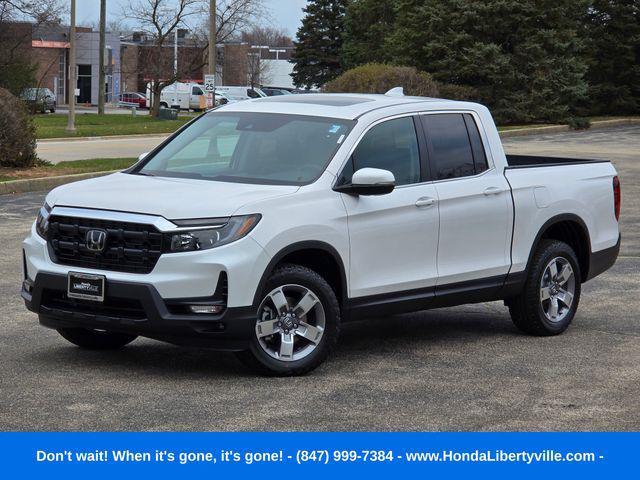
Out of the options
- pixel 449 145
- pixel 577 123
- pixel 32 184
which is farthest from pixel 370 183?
pixel 577 123

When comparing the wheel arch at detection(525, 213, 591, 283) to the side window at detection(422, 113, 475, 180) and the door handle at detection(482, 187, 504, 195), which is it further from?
the side window at detection(422, 113, 475, 180)

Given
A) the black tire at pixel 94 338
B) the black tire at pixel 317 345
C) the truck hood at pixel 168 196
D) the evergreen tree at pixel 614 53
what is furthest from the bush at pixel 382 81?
the black tire at pixel 317 345

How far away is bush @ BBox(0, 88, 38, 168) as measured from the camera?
2333 centimetres

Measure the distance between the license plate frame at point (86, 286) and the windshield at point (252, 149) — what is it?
1.16 metres

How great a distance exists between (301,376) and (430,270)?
1.36m

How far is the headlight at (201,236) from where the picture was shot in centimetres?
728

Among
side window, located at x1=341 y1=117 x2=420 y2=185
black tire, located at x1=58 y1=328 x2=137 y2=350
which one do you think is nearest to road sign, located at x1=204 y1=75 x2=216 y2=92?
side window, located at x1=341 y1=117 x2=420 y2=185

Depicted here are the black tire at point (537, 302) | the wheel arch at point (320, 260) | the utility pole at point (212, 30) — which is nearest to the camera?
the wheel arch at point (320, 260)

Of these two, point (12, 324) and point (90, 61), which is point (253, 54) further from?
point (12, 324)

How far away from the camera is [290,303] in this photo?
7.71 m

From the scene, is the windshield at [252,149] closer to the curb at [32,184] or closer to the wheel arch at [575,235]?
the wheel arch at [575,235]

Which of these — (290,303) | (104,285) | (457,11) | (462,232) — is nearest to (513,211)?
(462,232)

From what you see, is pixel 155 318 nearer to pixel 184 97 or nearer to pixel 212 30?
pixel 212 30

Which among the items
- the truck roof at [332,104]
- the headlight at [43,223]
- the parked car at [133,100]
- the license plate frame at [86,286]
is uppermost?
the truck roof at [332,104]
